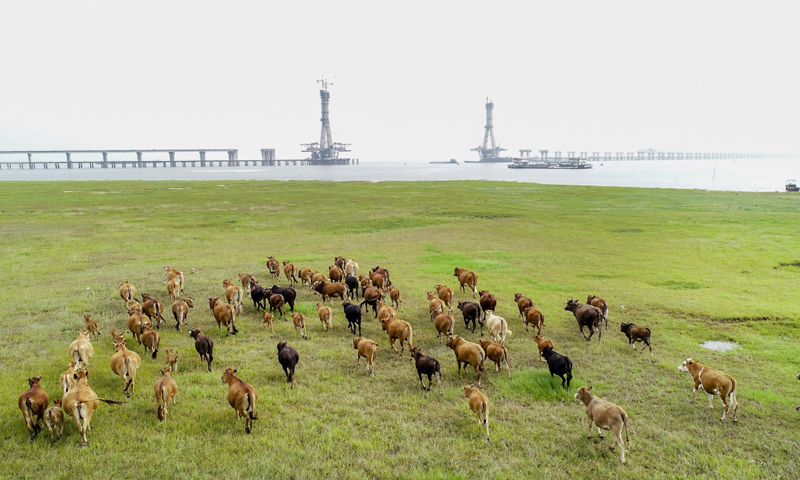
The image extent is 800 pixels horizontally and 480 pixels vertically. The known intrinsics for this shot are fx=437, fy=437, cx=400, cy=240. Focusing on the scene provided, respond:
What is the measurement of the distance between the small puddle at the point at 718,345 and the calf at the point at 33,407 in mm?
15081

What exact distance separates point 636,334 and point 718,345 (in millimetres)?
2686

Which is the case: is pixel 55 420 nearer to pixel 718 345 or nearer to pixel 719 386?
pixel 719 386

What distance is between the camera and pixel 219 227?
3525 centimetres

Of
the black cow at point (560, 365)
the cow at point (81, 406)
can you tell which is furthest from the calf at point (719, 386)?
the cow at point (81, 406)

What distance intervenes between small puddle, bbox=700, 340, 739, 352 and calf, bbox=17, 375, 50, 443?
594 inches

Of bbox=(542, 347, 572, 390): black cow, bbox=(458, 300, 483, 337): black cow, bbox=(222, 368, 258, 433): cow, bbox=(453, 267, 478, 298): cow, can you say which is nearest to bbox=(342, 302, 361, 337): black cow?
bbox=(458, 300, 483, 337): black cow

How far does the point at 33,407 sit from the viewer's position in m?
7.49

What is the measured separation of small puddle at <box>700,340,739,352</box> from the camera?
11.6 meters

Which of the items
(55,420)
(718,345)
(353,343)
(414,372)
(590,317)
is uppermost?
(590,317)

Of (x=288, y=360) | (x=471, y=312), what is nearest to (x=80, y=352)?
(x=288, y=360)

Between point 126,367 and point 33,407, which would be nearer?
point 33,407

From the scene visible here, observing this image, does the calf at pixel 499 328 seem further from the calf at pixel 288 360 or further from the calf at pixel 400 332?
the calf at pixel 288 360

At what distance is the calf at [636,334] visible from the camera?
1116 centimetres

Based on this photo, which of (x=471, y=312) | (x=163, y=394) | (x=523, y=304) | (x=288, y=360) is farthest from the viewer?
(x=523, y=304)
